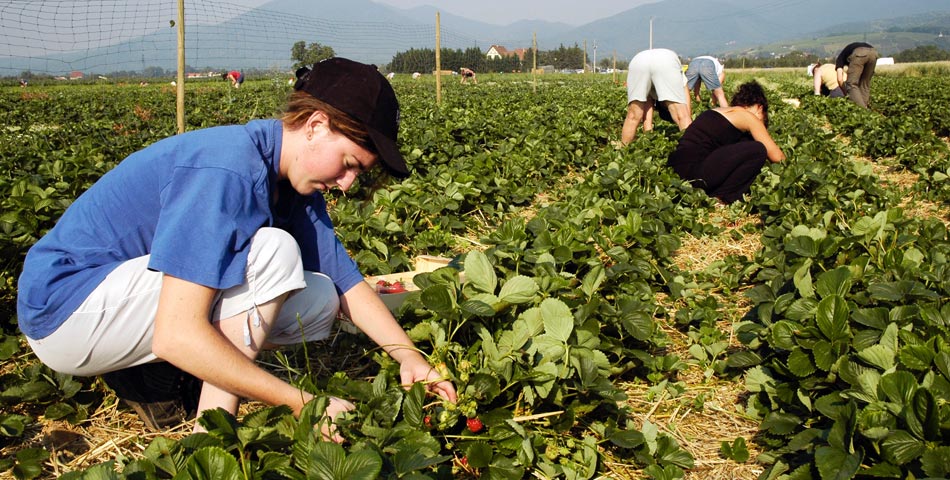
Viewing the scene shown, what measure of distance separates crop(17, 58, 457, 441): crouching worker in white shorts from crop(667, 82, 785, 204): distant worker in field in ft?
12.7

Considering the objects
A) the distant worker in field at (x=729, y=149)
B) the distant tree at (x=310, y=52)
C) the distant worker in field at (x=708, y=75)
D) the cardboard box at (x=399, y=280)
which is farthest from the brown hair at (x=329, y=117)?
the distant tree at (x=310, y=52)

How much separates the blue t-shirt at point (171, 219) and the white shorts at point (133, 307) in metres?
0.03

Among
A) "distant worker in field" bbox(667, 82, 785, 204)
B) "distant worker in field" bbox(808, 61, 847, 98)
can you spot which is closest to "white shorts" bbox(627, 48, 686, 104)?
"distant worker in field" bbox(667, 82, 785, 204)

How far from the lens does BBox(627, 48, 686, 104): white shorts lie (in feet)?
23.4

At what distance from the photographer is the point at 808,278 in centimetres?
243

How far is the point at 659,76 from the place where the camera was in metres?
7.17

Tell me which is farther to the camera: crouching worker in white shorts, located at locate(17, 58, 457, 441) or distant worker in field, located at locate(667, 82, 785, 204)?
distant worker in field, located at locate(667, 82, 785, 204)

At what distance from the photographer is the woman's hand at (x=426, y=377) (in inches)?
73.2

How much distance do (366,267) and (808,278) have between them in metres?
1.95

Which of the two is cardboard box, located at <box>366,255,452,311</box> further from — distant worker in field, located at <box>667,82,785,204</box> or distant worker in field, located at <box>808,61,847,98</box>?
distant worker in field, located at <box>808,61,847,98</box>

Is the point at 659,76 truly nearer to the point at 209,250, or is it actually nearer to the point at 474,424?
the point at 474,424

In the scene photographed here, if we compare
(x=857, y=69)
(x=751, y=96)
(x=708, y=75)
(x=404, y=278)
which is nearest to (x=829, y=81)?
(x=857, y=69)

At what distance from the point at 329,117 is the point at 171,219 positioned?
449mm

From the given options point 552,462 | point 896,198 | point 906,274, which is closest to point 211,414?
point 552,462
